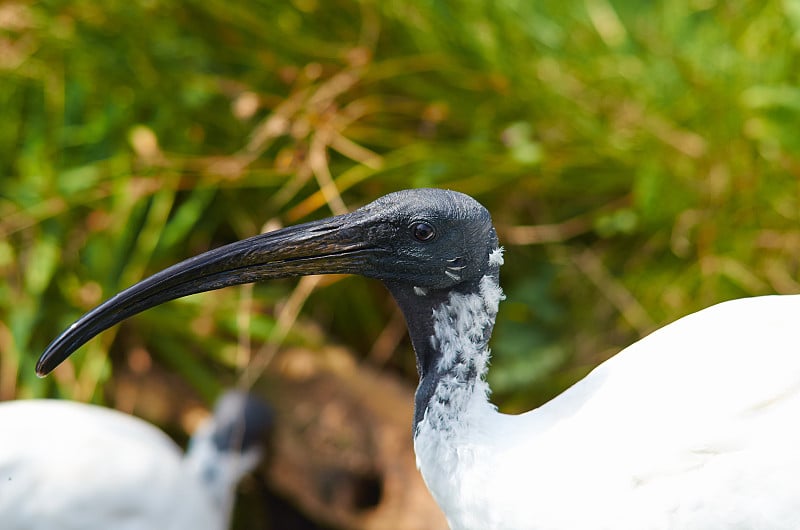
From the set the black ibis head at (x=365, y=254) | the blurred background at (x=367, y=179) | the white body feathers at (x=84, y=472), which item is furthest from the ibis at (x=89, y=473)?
the black ibis head at (x=365, y=254)

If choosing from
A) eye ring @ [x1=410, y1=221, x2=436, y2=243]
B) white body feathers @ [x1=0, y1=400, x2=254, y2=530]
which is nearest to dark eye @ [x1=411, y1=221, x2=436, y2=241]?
eye ring @ [x1=410, y1=221, x2=436, y2=243]

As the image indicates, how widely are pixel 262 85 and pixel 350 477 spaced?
1167 mm

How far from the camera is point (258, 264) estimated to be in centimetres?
156

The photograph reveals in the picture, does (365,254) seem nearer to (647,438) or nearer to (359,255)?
(359,255)

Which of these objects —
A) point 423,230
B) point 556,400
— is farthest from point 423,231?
point 556,400

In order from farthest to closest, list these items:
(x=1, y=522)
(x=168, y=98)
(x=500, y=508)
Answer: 1. (x=168, y=98)
2. (x=1, y=522)
3. (x=500, y=508)

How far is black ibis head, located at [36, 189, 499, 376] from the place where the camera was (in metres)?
1.54

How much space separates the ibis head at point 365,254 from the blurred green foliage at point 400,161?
1.07 m

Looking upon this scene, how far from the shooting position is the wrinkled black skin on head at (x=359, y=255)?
154cm

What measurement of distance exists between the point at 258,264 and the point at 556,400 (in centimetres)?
52

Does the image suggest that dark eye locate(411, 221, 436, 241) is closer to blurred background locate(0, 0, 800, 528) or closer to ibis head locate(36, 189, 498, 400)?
ibis head locate(36, 189, 498, 400)

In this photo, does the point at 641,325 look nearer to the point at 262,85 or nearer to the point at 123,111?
the point at 262,85

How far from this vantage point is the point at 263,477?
317 centimetres

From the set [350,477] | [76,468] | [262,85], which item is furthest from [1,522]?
[262,85]
